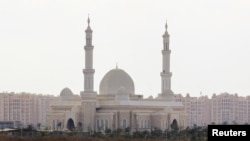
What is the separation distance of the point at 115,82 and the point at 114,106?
159 inches

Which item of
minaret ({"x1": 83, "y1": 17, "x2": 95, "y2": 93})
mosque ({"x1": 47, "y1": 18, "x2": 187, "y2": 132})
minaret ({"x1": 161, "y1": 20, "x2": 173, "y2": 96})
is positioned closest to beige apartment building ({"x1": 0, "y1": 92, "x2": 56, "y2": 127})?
mosque ({"x1": 47, "y1": 18, "x2": 187, "y2": 132})

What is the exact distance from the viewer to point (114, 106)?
62.8 metres

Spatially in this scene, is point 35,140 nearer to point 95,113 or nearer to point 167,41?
point 95,113

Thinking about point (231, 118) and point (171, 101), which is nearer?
point (171, 101)

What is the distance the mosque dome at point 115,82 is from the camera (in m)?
66.1

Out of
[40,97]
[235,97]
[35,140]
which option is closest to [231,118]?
[235,97]

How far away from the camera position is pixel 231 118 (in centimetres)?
10231

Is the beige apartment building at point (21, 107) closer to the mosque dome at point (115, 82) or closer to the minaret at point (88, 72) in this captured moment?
the mosque dome at point (115, 82)

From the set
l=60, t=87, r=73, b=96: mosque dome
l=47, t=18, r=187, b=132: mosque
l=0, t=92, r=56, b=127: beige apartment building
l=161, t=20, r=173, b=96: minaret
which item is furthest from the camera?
l=0, t=92, r=56, b=127: beige apartment building

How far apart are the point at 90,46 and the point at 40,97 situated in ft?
137

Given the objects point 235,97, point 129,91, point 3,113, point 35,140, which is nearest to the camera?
point 35,140

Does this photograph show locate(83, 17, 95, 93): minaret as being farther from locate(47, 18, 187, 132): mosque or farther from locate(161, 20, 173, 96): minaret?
locate(161, 20, 173, 96): minaret

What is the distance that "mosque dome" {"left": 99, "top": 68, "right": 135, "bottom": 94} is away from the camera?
66125 mm

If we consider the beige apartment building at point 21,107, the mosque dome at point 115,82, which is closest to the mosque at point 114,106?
the mosque dome at point 115,82
